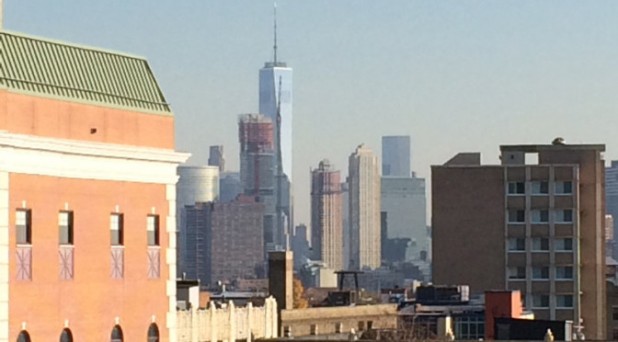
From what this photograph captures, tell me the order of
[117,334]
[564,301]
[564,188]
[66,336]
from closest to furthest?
[66,336] → [117,334] → [564,301] → [564,188]

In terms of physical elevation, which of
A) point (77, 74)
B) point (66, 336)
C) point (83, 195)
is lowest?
point (66, 336)

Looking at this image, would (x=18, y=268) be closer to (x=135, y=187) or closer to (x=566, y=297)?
(x=135, y=187)

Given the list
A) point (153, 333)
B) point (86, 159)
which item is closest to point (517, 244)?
point (153, 333)

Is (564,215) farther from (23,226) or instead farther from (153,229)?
(23,226)

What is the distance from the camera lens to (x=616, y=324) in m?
191

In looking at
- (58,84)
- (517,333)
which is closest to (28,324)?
(58,84)

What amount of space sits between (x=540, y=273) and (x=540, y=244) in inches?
93.0

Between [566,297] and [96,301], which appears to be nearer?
[96,301]

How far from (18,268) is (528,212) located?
12359cm

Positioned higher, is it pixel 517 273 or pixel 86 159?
pixel 86 159

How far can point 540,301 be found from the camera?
173m

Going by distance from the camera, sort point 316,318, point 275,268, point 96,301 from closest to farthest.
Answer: point 96,301, point 275,268, point 316,318

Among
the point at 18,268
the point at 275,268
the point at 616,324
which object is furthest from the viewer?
the point at 616,324

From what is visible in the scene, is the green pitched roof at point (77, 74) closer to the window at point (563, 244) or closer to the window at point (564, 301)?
the window at point (564, 301)
